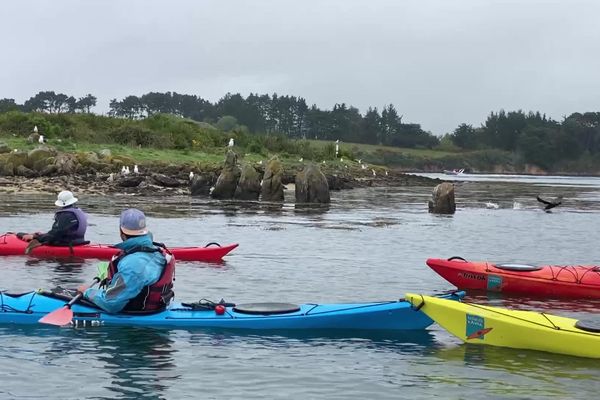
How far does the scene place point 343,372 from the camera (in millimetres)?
8242

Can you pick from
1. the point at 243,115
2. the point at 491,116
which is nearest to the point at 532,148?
the point at 491,116

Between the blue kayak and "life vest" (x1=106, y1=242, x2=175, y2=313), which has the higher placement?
"life vest" (x1=106, y1=242, x2=175, y2=313)

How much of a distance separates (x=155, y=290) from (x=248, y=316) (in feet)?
3.65

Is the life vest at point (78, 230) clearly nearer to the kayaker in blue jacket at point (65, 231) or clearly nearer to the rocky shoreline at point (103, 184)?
the kayaker in blue jacket at point (65, 231)

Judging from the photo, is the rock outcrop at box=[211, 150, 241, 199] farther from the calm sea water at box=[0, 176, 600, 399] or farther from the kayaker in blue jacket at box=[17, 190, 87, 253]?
the kayaker in blue jacket at box=[17, 190, 87, 253]

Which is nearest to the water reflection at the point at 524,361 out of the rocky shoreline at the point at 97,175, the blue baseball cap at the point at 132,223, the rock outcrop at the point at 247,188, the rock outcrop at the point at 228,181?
the blue baseball cap at the point at 132,223

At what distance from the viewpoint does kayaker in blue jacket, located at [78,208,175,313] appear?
8875 millimetres

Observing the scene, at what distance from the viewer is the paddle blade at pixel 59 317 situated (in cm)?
912

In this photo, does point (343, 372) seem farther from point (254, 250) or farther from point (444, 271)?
point (254, 250)

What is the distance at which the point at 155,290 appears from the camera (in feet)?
30.3

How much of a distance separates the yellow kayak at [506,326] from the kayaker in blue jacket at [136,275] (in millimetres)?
2768

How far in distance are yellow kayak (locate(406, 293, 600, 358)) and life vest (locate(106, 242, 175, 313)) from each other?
2699mm

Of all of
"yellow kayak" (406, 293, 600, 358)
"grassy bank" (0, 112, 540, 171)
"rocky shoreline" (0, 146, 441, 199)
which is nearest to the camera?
"yellow kayak" (406, 293, 600, 358)

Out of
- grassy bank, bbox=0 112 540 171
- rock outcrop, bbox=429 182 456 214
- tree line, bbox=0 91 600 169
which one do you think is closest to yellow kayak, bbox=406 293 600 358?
rock outcrop, bbox=429 182 456 214
